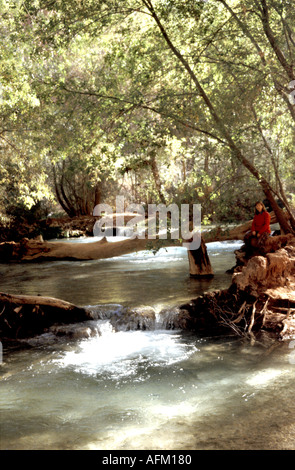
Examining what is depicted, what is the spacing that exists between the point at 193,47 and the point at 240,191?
12.8 ft

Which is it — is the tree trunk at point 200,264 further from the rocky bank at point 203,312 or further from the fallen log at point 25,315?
the fallen log at point 25,315

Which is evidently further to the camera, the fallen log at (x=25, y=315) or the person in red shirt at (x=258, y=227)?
the person in red shirt at (x=258, y=227)

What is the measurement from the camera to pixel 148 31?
1162cm

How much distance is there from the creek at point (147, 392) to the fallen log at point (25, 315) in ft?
1.47

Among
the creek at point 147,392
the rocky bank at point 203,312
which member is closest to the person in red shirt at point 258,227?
the rocky bank at point 203,312

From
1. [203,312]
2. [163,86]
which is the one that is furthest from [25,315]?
[163,86]

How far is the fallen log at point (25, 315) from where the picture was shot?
29.3ft

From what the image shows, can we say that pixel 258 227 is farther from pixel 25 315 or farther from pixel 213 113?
pixel 25 315

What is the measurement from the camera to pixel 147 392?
247 inches

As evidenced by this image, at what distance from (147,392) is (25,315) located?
3.65 metres

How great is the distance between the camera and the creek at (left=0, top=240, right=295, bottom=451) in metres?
5.02

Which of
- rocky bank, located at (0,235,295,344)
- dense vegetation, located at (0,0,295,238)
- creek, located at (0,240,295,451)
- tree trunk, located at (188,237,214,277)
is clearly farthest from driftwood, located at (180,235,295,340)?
tree trunk, located at (188,237,214,277)
